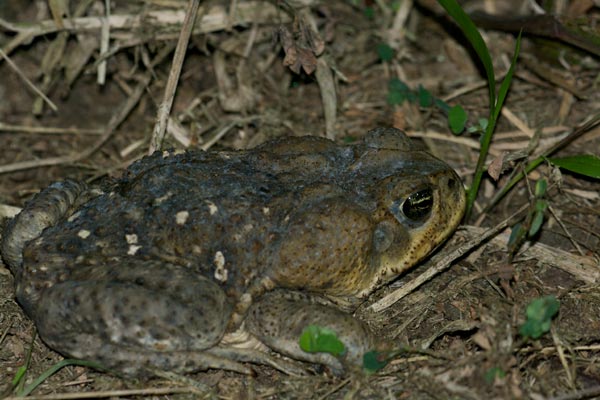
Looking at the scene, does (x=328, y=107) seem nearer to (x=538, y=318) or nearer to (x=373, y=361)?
(x=373, y=361)

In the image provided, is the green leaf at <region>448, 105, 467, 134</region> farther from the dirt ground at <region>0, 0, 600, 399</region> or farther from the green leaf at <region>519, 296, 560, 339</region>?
the green leaf at <region>519, 296, 560, 339</region>

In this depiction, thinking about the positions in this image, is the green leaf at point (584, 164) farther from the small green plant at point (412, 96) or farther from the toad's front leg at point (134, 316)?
the toad's front leg at point (134, 316)

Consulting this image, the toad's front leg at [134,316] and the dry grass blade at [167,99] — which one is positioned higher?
the dry grass blade at [167,99]

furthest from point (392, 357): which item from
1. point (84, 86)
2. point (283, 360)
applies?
point (84, 86)

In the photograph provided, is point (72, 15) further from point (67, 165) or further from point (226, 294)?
point (226, 294)

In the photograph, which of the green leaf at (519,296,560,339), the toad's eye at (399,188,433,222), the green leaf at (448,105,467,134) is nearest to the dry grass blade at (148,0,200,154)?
the toad's eye at (399,188,433,222)

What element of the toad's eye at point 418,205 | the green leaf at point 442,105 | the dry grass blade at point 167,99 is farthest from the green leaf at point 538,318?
the dry grass blade at point 167,99
